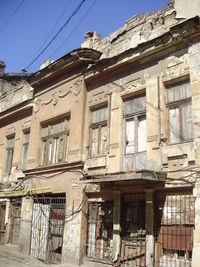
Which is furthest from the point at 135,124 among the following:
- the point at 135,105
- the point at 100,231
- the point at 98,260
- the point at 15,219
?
the point at 15,219

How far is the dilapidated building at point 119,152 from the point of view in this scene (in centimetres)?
760

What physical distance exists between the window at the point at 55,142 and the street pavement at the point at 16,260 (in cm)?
348

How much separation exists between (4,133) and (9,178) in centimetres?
254

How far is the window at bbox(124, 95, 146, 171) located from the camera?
8844mm

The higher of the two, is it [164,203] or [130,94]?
[130,94]

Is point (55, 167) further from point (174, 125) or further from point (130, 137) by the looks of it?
point (174, 125)

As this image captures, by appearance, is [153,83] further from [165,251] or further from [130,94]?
[165,251]

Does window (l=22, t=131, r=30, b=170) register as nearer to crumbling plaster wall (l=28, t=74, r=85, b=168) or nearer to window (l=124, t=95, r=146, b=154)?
crumbling plaster wall (l=28, t=74, r=85, b=168)

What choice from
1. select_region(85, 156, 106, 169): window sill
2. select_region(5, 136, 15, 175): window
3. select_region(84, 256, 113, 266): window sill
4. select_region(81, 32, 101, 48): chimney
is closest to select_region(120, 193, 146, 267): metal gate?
select_region(84, 256, 113, 266): window sill

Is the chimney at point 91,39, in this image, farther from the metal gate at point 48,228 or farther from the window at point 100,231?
the window at point 100,231

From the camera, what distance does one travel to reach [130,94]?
9.51m

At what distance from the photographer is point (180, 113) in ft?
27.2

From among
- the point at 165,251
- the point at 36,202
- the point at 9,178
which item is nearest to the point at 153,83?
the point at 165,251

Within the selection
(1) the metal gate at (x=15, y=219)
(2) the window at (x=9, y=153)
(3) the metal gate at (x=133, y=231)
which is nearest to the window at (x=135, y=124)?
(3) the metal gate at (x=133, y=231)
